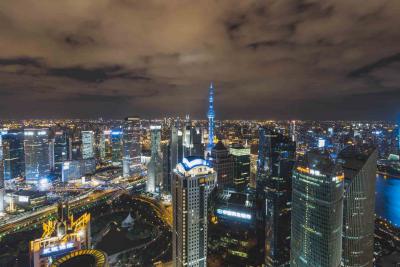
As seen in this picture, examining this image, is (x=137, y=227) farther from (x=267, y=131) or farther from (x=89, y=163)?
(x=89, y=163)

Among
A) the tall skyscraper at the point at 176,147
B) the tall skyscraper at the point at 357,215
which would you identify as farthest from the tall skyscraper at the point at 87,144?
the tall skyscraper at the point at 357,215

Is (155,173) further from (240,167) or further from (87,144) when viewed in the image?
(87,144)

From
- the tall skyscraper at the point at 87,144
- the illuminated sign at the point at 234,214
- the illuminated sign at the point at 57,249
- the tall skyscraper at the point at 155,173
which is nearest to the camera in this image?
the illuminated sign at the point at 57,249

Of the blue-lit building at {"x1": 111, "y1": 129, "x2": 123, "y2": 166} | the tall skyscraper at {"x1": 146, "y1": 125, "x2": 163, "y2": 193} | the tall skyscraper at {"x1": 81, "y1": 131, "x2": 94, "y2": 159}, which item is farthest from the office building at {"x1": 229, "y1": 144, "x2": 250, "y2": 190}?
the tall skyscraper at {"x1": 81, "y1": 131, "x2": 94, "y2": 159}

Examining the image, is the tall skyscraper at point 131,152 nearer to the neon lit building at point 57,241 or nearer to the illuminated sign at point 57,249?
the neon lit building at point 57,241

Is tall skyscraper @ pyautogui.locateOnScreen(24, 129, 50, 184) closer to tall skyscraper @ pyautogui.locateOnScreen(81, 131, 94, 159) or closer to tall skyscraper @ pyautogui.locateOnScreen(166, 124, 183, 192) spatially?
tall skyscraper @ pyautogui.locateOnScreen(81, 131, 94, 159)

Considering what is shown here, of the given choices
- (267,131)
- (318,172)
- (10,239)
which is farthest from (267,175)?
(10,239)

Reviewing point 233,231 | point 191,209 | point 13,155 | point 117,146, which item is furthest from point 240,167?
point 13,155
